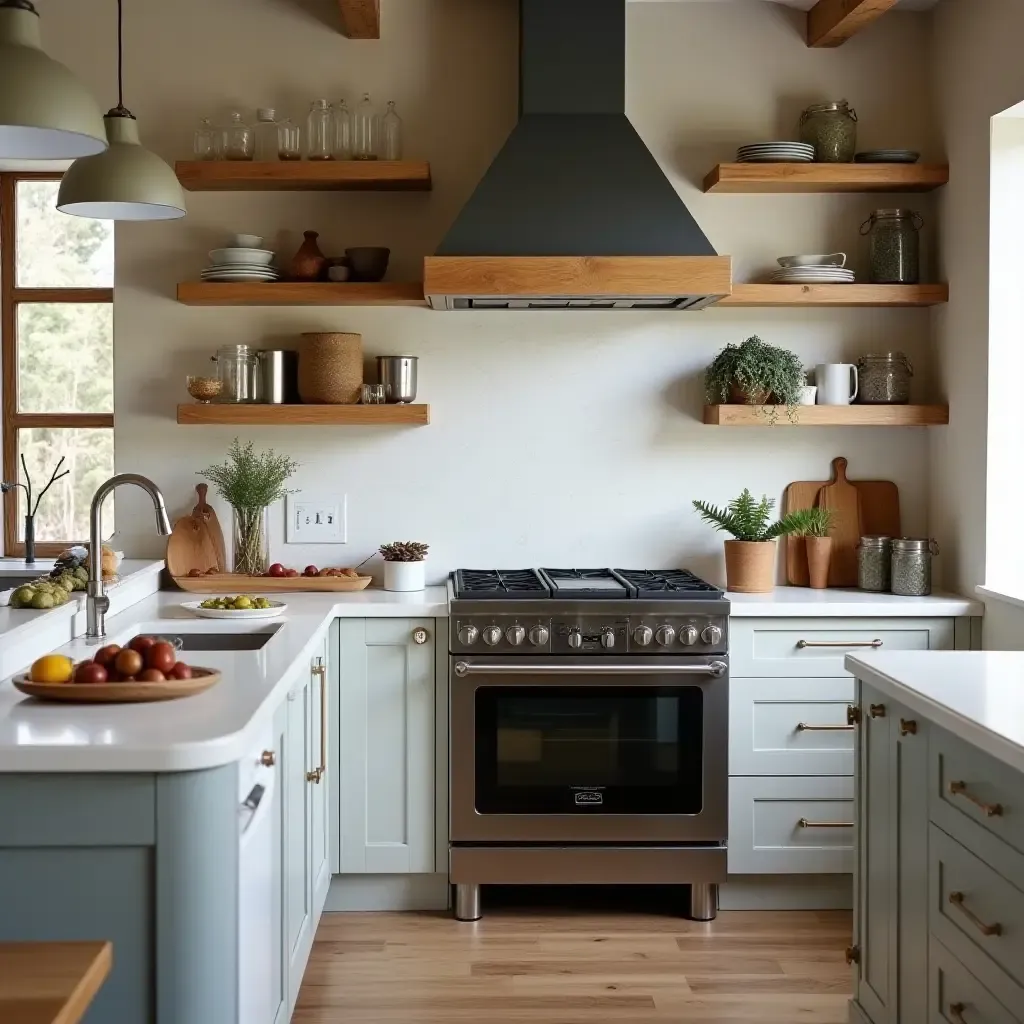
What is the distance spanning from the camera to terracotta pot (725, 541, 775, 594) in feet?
12.8

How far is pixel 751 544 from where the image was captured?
391cm

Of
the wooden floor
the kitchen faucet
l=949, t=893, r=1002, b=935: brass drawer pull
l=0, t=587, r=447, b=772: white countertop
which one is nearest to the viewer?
l=0, t=587, r=447, b=772: white countertop

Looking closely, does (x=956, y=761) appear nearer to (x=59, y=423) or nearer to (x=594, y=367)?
(x=594, y=367)

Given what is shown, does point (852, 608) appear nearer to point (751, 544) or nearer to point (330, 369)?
point (751, 544)

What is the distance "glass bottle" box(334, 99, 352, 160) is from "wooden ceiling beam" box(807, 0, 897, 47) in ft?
5.03

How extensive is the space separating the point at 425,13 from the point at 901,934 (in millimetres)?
3136

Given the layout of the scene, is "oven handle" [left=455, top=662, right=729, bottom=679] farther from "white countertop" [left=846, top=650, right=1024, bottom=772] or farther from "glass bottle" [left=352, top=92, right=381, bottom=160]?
"glass bottle" [left=352, top=92, right=381, bottom=160]

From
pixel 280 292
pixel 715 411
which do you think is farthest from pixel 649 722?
pixel 280 292

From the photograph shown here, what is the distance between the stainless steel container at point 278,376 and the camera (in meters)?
3.97

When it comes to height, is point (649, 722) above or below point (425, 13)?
below

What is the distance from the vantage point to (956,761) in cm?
221

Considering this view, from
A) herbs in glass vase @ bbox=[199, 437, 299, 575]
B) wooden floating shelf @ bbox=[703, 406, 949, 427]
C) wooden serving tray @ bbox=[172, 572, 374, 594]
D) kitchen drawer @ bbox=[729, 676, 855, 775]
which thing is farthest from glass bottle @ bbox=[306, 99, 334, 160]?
kitchen drawer @ bbox=[729, 676, 855, 775]

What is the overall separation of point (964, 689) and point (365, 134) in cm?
259

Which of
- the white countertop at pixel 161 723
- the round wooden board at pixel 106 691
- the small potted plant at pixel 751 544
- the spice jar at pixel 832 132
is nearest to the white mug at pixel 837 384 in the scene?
the small potted plant at pixel 751 544
